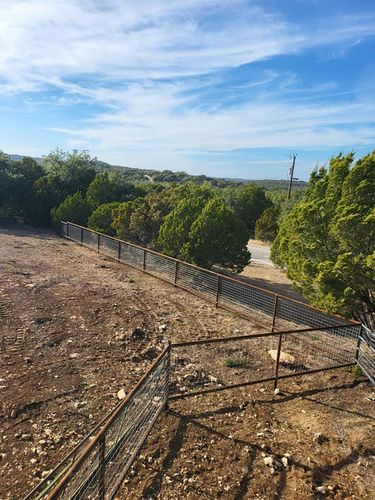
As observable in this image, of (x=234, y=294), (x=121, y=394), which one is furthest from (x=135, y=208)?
(x=121, y=394)

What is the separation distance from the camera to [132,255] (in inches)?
609

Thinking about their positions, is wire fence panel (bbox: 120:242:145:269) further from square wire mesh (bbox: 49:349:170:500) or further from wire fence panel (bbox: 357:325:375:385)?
square wire mesh (bbox: 49:349:170:500)

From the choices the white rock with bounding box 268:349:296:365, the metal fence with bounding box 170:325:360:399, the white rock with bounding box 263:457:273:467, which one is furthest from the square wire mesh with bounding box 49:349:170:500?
the white rock with bounding box 268:349:296:365

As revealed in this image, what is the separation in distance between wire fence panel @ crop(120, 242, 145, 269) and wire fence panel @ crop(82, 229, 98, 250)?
9.55 feet

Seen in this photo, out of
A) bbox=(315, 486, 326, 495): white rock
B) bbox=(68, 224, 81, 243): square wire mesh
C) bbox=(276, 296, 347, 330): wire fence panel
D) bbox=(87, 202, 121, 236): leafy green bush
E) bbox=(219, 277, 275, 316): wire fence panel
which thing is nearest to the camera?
bbox=(315, 486, 326, 495): white rock

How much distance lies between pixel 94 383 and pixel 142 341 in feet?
6.68

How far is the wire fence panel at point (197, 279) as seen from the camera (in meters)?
11.4

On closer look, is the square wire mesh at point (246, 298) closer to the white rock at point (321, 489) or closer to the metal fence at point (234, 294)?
the metal fence at point (234, 294)

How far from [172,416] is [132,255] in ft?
34.1

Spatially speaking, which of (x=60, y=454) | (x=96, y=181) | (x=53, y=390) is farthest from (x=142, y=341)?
(x=96, y=181)

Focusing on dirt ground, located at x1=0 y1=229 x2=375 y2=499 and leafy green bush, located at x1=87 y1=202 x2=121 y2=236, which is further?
leafy green bush, located at x1=87 y1=202 x2=121 y2=236

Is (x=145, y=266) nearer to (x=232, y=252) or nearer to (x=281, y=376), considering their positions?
(x=232, y=252)

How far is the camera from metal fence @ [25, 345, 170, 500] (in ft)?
10.8

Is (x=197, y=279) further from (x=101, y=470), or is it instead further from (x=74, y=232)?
(x=74, y=232)
